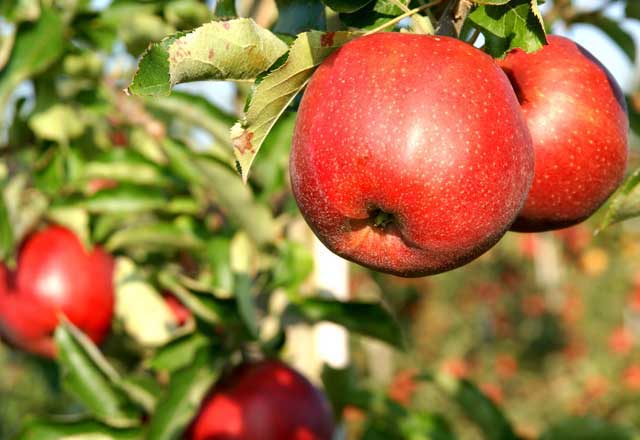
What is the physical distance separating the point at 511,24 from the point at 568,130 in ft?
0.35

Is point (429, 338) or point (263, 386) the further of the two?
point (429, 338)

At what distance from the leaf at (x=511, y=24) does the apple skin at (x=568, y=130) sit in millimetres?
70

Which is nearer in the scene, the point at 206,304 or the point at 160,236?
the point at 206,304

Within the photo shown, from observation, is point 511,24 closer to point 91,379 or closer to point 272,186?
point 272,186

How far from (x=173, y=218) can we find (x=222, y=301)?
35 cm

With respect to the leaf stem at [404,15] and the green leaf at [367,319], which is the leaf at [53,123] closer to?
the green leaf at [367,319]

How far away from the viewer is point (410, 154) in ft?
2.06

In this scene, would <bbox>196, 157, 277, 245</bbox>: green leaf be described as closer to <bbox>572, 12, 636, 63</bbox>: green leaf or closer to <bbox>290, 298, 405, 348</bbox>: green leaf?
<bbox>290, 298, 405, 348</bbox>: green leaf

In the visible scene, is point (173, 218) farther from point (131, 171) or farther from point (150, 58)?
point (150, 58)

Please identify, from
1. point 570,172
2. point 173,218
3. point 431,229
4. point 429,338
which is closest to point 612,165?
point 570,172

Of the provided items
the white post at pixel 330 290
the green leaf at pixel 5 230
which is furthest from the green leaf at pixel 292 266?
the green leaf at pixel 5 230

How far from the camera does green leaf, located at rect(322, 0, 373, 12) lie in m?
0.72

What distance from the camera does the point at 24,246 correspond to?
170cm

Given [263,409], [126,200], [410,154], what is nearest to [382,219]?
[410,154]
